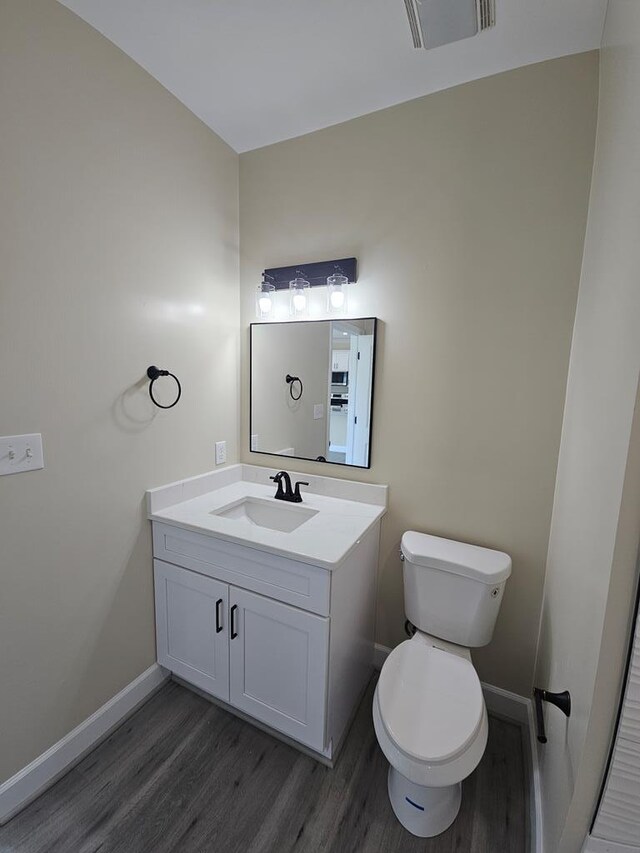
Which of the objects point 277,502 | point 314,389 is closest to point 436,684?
point 277,502

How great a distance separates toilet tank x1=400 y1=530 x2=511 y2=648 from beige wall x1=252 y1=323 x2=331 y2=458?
0.73m

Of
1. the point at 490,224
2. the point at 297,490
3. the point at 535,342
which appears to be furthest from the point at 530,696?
the point at 490,224

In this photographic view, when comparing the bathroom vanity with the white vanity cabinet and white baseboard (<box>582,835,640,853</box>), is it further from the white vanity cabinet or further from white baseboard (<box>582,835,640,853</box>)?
white baseboard (<box>582,835,640,853</box>)

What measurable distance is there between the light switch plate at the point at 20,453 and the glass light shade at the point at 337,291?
1321 mm

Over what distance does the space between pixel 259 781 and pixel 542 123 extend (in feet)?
8.84

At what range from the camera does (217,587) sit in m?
1.46

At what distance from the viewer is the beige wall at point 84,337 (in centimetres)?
111

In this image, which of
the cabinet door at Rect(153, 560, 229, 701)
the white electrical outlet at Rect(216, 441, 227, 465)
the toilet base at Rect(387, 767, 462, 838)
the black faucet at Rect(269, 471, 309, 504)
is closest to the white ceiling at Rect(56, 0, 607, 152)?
the white electrical outlet at Rect(216, 441, 227, 465)

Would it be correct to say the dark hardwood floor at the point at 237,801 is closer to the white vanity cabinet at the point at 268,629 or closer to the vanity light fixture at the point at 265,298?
the white vanity cabinet at the point at 268,629

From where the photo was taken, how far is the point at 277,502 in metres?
1.78

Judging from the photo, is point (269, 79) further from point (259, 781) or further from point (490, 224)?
point (259, 781)

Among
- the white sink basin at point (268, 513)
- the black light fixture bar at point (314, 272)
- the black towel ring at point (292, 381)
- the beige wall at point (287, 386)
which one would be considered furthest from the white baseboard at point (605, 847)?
the black light fixture bar at point (314, 272)

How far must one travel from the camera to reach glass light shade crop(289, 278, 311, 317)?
1.79m

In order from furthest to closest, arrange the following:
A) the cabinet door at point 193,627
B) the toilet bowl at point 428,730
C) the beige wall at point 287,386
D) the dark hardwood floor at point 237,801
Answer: the beige wall at point 287,386, the cabinet door at point 193,627, the dark hardwood floor at point 237,801, the toilet bowl at point 428,730
